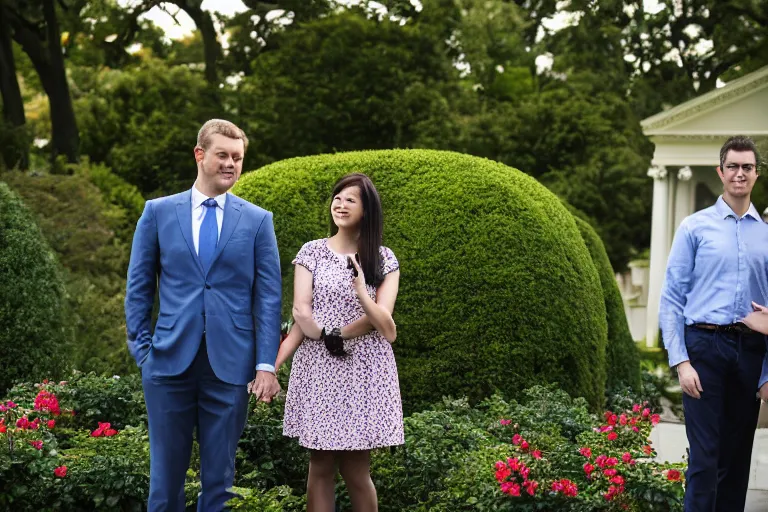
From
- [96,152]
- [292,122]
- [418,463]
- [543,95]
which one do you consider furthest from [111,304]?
[543,95]

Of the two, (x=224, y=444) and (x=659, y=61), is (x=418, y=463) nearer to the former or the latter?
(x=224, y=444)

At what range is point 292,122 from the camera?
20188mm

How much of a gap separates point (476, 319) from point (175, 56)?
23694mm

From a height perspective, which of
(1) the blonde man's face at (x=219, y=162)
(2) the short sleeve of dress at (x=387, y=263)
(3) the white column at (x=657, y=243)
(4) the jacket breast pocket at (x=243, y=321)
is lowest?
(3) the white column at (x=657, y=243)

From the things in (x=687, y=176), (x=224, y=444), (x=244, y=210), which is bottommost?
(x=687, y=176)

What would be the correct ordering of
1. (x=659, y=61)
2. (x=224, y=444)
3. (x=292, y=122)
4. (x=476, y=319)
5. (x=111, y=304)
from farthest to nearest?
(x=659, y=61), (x=292, y=122), (x=111, y=304), (x=476, y=319), (x=224, y=444)

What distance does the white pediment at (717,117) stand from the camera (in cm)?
2017

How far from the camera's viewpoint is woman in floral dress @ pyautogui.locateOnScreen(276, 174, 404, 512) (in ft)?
13.9

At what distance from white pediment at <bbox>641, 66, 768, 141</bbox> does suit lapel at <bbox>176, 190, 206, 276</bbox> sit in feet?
57.0

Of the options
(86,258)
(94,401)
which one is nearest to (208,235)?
(94,401)

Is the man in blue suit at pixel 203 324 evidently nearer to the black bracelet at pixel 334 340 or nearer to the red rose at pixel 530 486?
the black bracelet at pixel 334 340

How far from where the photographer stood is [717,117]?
20.6m

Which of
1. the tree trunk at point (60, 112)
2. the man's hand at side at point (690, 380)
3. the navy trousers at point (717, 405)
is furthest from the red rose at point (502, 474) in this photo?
the tree trunk at point (60, 112)

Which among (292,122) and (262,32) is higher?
(262,32)
